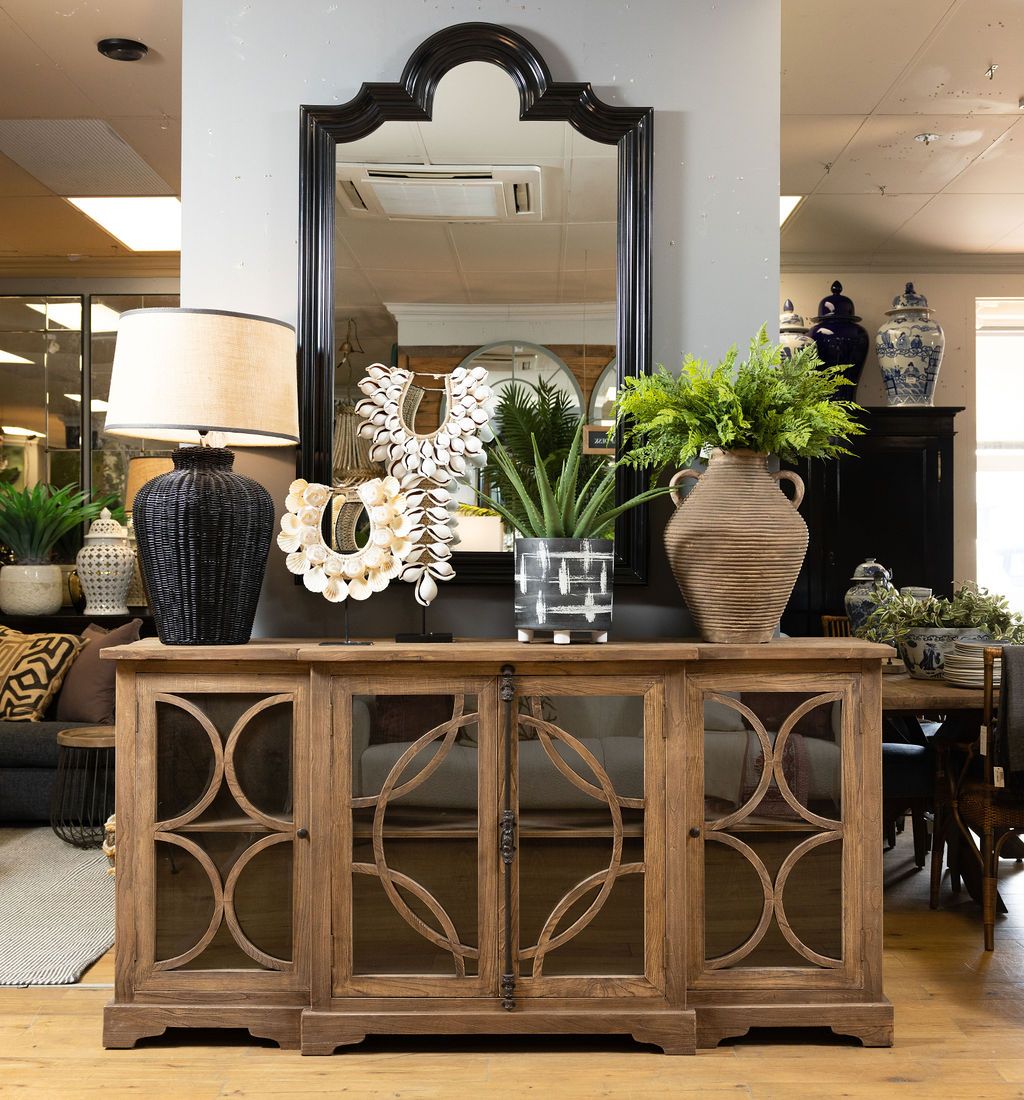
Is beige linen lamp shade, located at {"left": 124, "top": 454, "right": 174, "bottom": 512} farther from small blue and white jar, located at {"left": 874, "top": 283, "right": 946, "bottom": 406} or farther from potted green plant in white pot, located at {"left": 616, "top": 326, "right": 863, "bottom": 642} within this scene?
small blue and white jar, located at {"left": 874, "top": 283, "right": 946, "bottom": 406}

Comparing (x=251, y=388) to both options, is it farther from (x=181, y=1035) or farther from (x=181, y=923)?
(x=181, y=1035)

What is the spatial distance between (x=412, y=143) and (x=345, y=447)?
2.71 feet

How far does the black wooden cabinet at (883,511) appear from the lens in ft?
16.3

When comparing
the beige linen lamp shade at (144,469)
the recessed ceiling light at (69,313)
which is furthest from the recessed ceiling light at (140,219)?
the beige linen lamp shade at (144,469)

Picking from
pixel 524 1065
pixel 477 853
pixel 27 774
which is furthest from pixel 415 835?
pixel 27 774

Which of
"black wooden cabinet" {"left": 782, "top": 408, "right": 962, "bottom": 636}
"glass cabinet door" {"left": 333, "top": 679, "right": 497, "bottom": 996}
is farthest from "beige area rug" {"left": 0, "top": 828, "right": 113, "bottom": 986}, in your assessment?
"black wooden cabinet" {"left": 782, "top": 408, "right": 962, "bottom": 636}

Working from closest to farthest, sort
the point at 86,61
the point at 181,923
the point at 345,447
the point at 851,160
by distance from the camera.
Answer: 1. the point at 181,923
2. the point at 345,447
3. the point at 86,61
4. the point at 851,160

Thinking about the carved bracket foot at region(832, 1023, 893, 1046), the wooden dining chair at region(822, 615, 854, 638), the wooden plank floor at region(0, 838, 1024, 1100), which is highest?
the wooden dining chair at region(822, 615, 854, 638)

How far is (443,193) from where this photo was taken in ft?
8.64

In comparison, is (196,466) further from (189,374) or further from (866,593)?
(866,593)

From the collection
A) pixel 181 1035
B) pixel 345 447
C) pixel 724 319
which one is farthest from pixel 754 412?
pixel 181 1035

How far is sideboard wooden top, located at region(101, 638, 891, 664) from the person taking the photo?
218 cm

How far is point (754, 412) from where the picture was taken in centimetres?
232

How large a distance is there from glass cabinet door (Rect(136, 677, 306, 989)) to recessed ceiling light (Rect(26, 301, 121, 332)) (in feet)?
14.7
